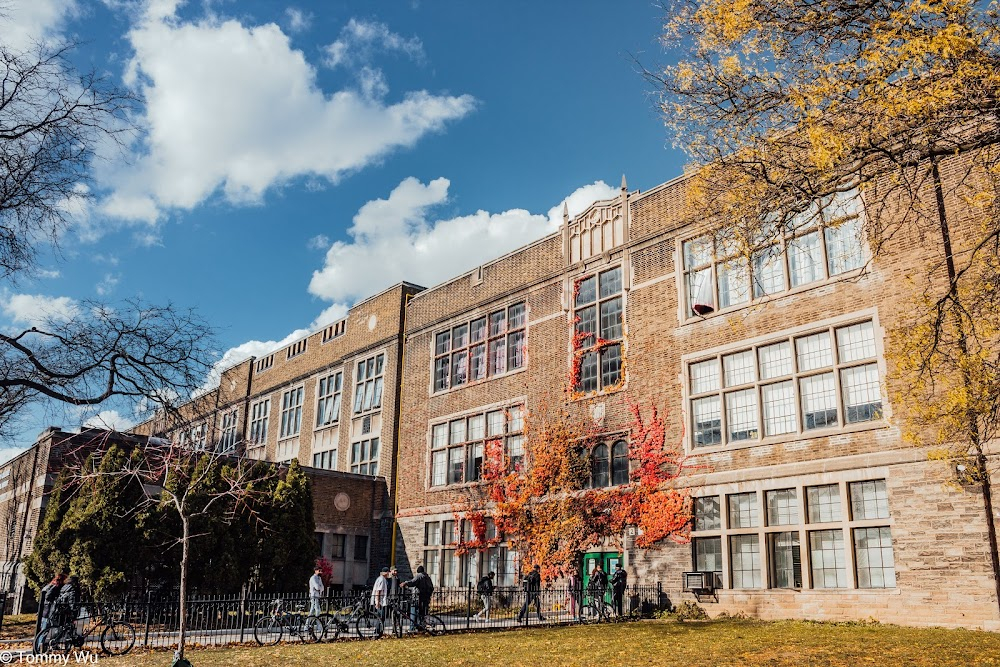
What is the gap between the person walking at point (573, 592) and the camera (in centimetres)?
2102

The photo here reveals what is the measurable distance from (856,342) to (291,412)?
27478 mm

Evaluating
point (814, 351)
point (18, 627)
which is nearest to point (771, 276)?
point (814, 351)

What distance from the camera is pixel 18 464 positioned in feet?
97.0

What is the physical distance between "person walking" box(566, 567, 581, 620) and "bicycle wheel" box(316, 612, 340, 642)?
6.17m

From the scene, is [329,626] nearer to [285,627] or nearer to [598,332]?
[285,627]

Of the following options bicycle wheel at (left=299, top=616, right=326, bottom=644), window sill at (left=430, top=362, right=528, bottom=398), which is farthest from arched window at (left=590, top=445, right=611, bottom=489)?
bicycle wheel at (left=299, top=616, right=326, bottom=644)

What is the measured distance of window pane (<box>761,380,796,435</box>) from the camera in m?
19.5

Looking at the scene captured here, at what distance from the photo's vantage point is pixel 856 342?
18.7 meters

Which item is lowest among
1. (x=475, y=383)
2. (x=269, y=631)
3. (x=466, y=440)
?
(x=269, y=631)

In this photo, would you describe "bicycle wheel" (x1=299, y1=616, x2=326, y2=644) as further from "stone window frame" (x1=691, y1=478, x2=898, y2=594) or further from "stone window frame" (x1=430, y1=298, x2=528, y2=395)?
"stone window frame" (x1=430, y1=298, x2=528, y2=395)

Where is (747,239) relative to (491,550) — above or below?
above

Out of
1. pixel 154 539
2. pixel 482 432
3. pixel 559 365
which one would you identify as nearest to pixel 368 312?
pixel 482 432

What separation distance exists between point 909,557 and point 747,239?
965 cm

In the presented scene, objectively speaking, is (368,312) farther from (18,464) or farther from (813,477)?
(813,477)
